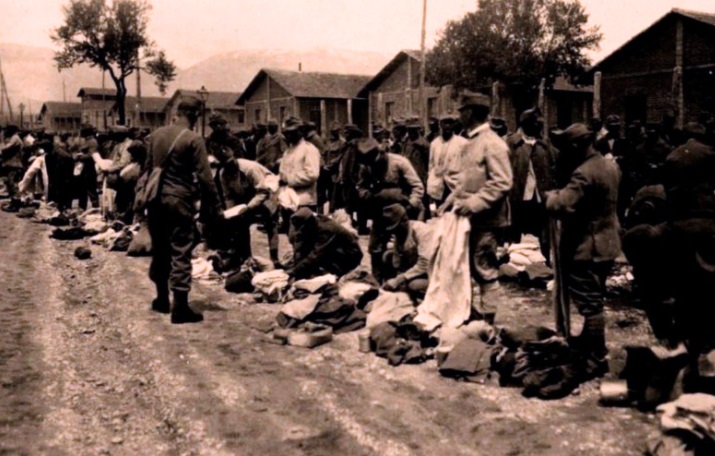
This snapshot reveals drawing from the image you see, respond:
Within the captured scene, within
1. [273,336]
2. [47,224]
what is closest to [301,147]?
[273,336]

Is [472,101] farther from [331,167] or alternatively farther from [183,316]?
[331,167]

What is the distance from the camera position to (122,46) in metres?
54.9

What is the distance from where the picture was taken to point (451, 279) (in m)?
6.12

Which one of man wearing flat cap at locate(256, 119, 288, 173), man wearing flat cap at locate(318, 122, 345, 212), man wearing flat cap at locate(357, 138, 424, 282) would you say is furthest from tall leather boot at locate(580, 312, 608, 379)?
man wearing flat cap at locate(256, 119, 288, 173)

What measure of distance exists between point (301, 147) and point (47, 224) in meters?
8.16

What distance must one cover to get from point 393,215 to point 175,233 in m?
2.11

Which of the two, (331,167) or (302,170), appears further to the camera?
(331,167)

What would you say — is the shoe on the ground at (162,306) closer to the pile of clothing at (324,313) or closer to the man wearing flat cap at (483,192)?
the pile of clothing at (324,313)

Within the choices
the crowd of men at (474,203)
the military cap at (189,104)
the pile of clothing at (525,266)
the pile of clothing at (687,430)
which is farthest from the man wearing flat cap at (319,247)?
the pile of clothing at (687,430)

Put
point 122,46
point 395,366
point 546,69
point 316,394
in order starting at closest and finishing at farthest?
point 316,394 < point 395,366 < point 546,69 < point 122,46

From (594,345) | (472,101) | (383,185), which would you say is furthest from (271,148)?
(594,345)

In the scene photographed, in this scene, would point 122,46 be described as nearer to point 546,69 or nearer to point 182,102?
point 546,69

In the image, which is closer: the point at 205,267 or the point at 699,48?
the point at 205,267

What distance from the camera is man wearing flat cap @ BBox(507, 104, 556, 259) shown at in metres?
8.95
